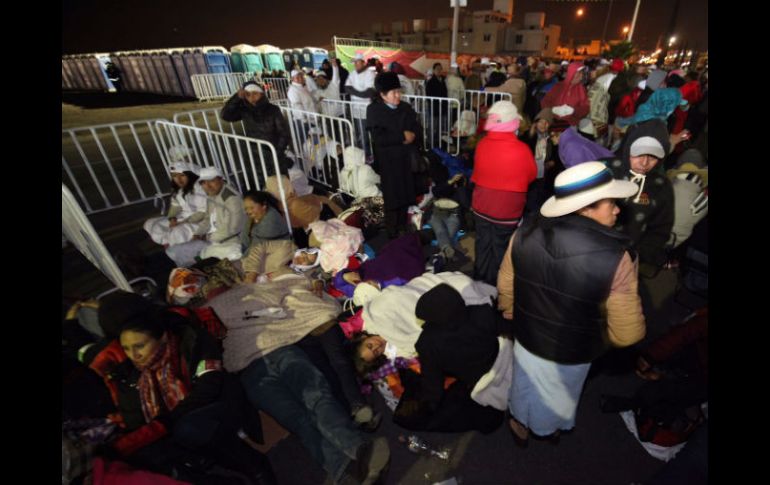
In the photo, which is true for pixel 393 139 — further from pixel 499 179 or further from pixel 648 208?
pixel 648 208

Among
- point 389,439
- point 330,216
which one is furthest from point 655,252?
point 330,216

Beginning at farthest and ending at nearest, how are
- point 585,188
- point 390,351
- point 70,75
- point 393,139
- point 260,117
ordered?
1. point 70,75
2. point 260,117
3. point 393,139
4. point 390,351
5. point 585,188

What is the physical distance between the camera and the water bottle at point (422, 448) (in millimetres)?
2400

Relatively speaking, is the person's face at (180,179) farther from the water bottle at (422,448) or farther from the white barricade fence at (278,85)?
the white barricade fence at (278,85)

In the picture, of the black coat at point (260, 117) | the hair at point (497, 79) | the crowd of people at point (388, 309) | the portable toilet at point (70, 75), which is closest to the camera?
the crowd of people at point (388, 309)

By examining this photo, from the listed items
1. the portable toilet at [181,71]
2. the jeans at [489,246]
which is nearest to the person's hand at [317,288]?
the jeans at [489,246]

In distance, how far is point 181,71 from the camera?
21.2m

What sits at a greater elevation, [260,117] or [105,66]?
[105,66]

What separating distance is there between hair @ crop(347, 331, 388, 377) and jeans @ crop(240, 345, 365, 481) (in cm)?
41

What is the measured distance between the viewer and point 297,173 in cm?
545

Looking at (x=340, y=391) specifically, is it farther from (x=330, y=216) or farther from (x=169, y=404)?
(x=330, y=216)

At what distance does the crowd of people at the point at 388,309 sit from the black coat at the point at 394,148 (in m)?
0.02

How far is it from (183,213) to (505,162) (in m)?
4.39

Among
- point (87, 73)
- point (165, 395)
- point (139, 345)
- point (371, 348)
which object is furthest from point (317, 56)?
point (165, 395)
